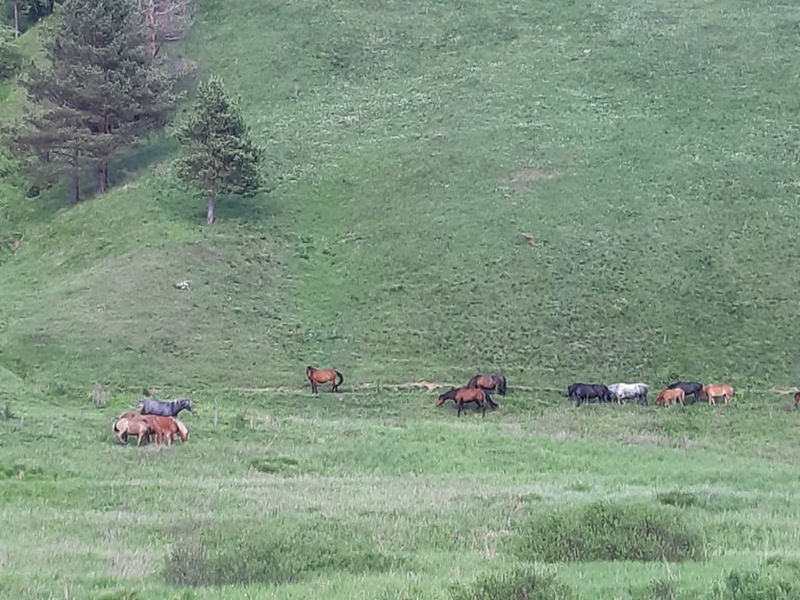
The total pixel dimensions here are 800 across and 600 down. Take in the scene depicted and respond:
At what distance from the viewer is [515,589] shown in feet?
25.6

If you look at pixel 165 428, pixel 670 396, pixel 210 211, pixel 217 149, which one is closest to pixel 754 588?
pixel 165 428

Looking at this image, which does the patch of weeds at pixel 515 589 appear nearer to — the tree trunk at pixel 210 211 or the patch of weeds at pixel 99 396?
the patch of weeds at pixel 99 396

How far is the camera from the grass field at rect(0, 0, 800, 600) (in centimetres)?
1084

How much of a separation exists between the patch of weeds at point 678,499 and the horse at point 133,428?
1146cm

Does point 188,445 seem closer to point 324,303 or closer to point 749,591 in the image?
point 749,591

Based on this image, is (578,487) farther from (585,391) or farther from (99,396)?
(99,396)

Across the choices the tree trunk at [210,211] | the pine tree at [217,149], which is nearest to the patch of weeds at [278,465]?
the pine tree at [217,149]

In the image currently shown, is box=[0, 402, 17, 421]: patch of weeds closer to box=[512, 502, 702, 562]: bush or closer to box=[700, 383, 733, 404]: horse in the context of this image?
box=[512, 502, 702, 562]: bush

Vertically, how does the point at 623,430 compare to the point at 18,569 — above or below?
below

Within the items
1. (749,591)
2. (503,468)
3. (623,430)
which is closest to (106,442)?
(503,468)

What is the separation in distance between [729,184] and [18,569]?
1682 inches

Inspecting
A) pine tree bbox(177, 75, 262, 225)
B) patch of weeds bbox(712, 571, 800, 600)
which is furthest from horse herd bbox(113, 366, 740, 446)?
patch of weeds bbox(712, 571, 800, 600)

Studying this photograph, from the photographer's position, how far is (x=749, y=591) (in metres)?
8.05

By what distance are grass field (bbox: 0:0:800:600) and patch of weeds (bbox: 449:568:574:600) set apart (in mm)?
43
